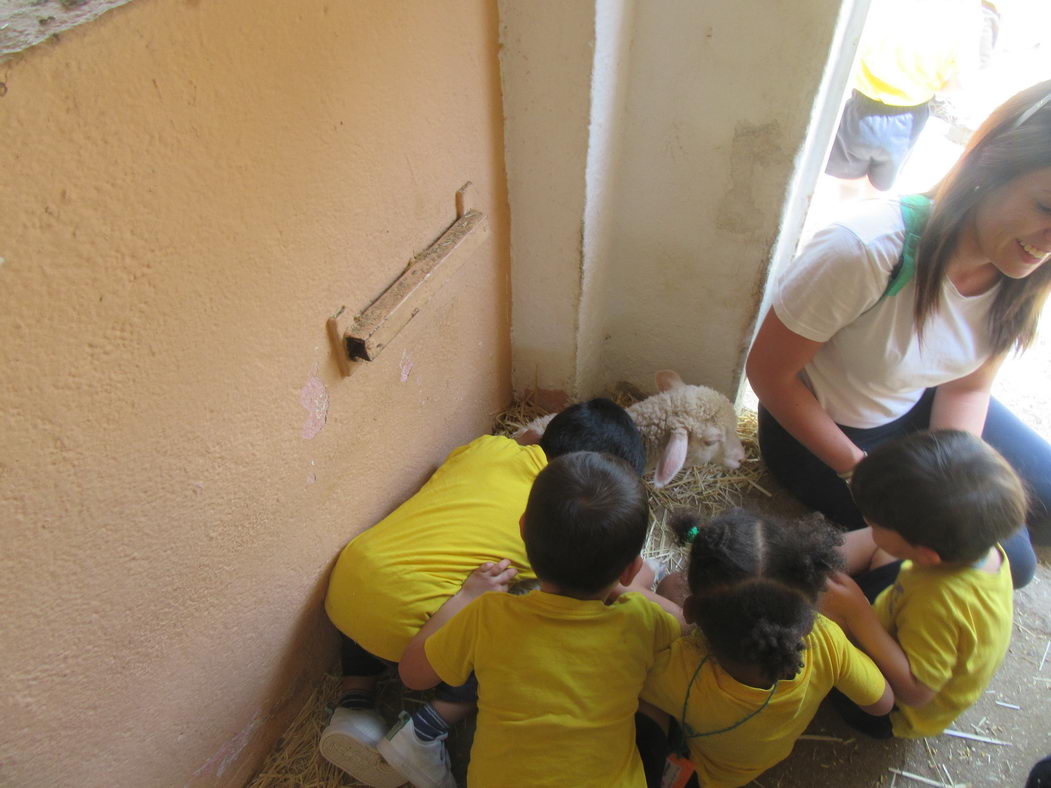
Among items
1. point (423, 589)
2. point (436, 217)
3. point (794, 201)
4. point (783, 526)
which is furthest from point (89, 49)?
point (794, 201)

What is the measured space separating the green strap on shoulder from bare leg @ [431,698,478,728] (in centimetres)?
146

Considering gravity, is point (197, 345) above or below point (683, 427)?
above

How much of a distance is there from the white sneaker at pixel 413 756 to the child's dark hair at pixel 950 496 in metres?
1.14

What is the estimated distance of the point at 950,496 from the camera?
1.45 meters

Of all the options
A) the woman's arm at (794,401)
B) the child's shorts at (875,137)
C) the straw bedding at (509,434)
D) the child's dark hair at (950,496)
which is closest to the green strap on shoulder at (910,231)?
the woman's arm at (794,401)

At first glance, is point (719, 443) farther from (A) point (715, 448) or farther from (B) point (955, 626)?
(B) point (955, 626)

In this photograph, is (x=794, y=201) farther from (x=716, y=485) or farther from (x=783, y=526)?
(x=783, y=526)

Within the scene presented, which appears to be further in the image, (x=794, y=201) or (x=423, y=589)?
(x=794, y=201)

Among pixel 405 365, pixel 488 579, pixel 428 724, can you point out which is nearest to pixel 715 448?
pixel 488 579

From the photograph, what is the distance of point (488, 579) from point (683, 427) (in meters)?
0.82

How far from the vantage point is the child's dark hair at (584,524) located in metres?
1.33

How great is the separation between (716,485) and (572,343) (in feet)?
2.33

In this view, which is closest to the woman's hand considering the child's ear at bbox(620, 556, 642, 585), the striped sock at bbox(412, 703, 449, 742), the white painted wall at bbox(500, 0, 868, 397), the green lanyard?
the green lanyard

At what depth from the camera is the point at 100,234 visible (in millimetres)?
906
